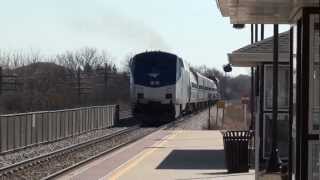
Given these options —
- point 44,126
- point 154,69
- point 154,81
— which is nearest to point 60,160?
point 44,126

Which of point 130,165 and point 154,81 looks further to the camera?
point 154,81

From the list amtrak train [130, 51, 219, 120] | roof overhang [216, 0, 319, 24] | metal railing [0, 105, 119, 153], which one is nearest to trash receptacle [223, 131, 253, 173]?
roof overhang [216, 0, 319, 24]

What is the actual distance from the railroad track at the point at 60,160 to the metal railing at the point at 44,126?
171 cm

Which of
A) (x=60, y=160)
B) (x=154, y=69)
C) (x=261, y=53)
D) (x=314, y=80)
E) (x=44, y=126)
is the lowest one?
(x=60, y=160)

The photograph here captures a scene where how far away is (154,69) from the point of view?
40.8 meters

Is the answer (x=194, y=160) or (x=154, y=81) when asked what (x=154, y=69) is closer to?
(x=154, y=81)

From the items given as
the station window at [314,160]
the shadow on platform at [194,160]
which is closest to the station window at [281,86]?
the shadow on platform at [194,160]

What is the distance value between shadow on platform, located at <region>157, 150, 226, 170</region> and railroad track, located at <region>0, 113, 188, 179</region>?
2393 millimetres

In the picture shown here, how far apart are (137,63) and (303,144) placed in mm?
33984

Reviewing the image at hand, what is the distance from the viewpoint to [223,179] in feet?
47.6

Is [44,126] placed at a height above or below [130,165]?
above

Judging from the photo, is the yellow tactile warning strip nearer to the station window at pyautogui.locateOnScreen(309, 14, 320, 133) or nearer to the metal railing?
the metal railing

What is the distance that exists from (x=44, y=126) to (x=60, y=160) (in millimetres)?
7000

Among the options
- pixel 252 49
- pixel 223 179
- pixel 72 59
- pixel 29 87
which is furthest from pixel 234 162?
pixel 72 59
